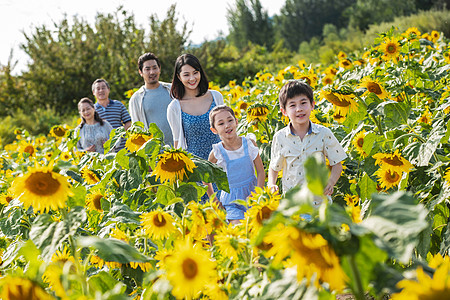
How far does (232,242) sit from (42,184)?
1.89ft

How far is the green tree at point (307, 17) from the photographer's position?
4809cm

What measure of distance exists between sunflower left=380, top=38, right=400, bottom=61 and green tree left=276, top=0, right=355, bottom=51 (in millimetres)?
45162

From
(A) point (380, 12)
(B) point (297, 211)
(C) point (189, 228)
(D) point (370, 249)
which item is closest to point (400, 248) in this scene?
(D) point (370, 249)

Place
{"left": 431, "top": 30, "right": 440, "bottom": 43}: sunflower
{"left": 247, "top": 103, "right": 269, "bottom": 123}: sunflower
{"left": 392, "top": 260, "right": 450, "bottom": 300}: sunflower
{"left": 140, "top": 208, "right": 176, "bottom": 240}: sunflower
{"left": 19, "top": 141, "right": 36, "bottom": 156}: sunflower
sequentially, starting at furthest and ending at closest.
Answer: {"left": 431, "top": 30, "right": 440, "bottom": 43}: sunflower < {"left": 19, "top": 141, "right": 36, "bottom": 156}: sunflower < {"left": 247, "top": 103, "right": 269, "bottom": 123}: sunflower < {"left": 140, "top": 208, "right": 176, "bottom": 240}: sunflower < {"left": 392, "top": 260, "right": 450, "bottom": 300}: sunflower

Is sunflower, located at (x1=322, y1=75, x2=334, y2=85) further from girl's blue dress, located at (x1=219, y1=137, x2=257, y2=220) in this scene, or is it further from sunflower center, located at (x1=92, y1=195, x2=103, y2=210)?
sunflower center, located at (x1=92, y1=195, x2=103, y2=210)

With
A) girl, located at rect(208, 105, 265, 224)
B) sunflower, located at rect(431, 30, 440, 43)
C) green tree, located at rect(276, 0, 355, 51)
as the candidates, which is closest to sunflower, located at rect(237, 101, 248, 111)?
girl, located at rect(208, 105, 265, 224)

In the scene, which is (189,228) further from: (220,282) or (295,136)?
(295,136)

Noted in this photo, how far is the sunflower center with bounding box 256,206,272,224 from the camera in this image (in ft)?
4.24

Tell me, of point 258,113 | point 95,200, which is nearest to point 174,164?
point 95,200

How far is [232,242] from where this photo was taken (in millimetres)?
1174

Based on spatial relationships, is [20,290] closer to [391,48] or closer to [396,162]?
[396,162]

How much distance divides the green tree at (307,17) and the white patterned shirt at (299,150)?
46656mm

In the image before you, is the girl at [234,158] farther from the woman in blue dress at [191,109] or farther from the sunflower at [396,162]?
the sunflower at [396,162]

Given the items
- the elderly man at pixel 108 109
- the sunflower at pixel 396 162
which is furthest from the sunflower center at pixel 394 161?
the elderly man at pixel 108 109
